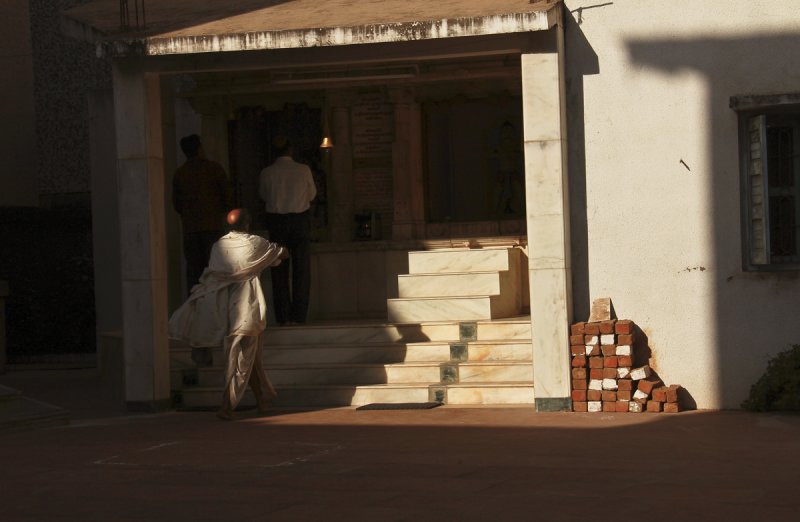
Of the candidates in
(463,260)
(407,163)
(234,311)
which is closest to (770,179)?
(463,260)

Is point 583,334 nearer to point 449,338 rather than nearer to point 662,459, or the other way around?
point 449,338

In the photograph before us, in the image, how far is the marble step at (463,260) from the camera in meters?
14.6

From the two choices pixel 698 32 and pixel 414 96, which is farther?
pixel 414 96

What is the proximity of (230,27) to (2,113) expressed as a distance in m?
8.94

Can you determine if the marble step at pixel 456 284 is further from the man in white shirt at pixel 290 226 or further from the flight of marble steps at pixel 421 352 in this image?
the man in white shirt at pixel 290 226

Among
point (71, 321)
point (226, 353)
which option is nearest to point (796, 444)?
point (226, 353)

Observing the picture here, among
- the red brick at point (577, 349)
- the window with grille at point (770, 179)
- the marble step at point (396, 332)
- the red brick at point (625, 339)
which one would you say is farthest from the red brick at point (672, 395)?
the marble step at point (396, 332)

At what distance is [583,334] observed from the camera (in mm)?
11984

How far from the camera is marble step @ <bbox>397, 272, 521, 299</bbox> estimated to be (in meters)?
14.2

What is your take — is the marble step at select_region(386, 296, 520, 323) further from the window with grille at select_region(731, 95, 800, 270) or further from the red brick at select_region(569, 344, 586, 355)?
the window with grille at select_region(731, 95, 800, 270)

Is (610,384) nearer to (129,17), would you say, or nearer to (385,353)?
(385,353)

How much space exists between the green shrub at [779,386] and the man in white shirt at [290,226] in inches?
197

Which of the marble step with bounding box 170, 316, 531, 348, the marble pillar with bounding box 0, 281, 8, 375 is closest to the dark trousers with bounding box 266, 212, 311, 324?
the marble step with bounding box 170, 316, 531, 348

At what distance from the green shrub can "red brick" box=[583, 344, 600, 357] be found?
130 centimetres
